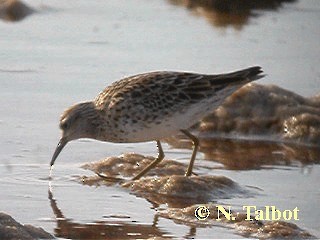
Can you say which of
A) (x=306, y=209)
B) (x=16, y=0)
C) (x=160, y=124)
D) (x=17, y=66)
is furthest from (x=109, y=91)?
(x=16, y=0)

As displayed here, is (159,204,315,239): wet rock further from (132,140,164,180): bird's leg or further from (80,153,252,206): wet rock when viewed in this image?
(132,140,164,180): bird's leg

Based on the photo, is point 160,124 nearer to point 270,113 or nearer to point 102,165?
point 102,165

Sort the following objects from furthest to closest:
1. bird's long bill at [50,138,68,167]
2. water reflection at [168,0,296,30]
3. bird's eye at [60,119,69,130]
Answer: water reflection at [168,0,296,30]
bird's eye at [60,119,69,130]
bird's long bill at [50,138,68,167]

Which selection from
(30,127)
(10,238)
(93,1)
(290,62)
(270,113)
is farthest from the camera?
(93,1)

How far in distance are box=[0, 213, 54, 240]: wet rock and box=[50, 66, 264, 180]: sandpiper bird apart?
78.6 inches

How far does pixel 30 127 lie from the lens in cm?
991

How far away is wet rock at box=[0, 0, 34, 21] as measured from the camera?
539 inches

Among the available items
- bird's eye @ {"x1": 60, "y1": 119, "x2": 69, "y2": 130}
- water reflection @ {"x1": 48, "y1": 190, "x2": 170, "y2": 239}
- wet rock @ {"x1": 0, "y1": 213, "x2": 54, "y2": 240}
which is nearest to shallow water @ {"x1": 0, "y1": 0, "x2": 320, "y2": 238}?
water reflection @ {"x1": 48, "y1": 190, "x2": 170, "y2": 239}

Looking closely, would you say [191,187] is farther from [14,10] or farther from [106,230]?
[14,10]

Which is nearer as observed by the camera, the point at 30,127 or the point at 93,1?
the point at 30,127

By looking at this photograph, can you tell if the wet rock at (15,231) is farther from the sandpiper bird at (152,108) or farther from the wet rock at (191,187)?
the sandpiper bird at (152,108)

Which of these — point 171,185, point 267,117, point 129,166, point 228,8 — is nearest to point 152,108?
point 129,166

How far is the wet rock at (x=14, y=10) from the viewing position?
13.7 metres

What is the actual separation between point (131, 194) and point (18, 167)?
0.90 meters
